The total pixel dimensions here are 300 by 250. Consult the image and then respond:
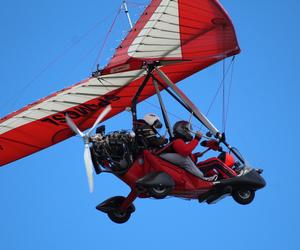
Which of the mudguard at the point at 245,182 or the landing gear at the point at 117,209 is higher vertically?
the landing gear at the point at 117,209

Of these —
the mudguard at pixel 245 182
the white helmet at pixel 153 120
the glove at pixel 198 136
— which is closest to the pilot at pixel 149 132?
the white helmet at pixel 153 120

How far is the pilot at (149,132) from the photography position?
30.8m

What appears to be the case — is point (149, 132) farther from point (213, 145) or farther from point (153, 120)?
point (213, 145)

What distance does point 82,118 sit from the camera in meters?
34.6

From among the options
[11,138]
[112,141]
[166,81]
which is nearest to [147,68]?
[166,81]

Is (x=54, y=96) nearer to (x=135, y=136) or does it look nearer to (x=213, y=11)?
(x=135, y=136)

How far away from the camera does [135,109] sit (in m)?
30.9

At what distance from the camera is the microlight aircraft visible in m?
30.0

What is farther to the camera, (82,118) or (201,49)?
(82,118)

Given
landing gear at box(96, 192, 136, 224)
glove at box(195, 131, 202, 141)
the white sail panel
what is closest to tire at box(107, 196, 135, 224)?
landing gear at box(96, 192, 136, 224)

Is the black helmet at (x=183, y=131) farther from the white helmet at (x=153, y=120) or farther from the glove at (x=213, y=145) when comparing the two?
the glove at (x=213, y=145)

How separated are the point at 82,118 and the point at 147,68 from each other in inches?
137

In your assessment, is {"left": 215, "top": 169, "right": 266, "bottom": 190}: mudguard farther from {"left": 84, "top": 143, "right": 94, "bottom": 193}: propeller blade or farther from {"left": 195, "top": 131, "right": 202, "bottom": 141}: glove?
{"left": 84, "top": 143, "right": 94, "bottom": 193}: propeller blade

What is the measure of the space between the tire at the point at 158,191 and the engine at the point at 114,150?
0.92 m
